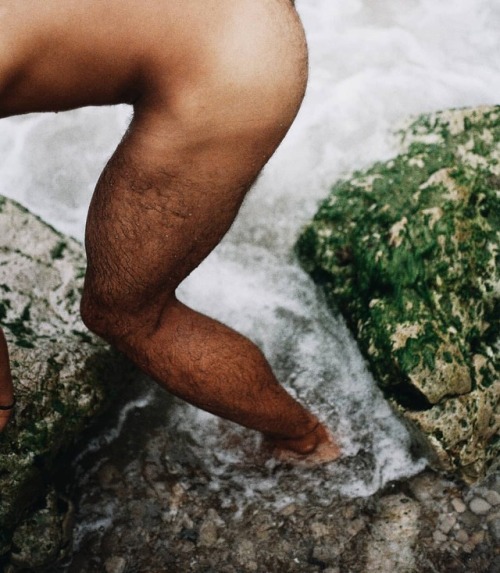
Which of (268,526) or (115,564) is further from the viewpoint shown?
(268,526)

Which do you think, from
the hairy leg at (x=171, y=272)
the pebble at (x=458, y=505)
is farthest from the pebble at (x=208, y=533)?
the pebble at (x=458, y=505)

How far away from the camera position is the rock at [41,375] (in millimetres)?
2430

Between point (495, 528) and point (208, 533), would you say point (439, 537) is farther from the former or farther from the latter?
point (208, 533)

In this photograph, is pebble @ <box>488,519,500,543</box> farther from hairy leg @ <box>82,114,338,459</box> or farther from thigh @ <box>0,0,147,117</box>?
thigh @ <box>0,0,147,117</box>

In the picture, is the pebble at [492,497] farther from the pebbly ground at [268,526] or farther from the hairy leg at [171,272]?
the hairy leg at [171,272]

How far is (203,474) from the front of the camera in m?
2.75

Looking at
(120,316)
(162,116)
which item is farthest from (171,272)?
(162,116)

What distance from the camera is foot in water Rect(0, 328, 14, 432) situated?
7.04ft

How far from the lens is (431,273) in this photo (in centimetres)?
278

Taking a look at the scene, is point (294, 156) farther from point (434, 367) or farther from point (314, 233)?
point (434, 367)

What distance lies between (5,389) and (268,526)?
107 cm

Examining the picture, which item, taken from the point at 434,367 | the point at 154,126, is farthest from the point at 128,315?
the point at 434,367

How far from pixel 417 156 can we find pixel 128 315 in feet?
5.34

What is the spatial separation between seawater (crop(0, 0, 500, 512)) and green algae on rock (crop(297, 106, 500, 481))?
22 cm
